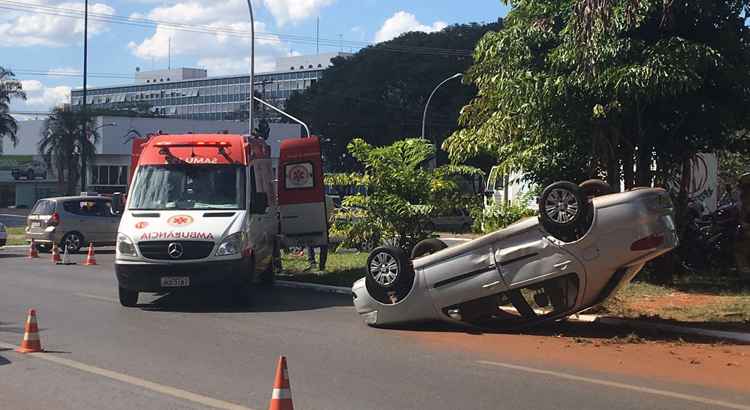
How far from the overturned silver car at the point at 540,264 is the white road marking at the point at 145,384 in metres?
3.81

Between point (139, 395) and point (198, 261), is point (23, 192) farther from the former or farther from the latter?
point (139, 395)

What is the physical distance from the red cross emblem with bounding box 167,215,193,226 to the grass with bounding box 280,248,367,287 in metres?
3.80

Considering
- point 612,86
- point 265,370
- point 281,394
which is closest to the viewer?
point 281,394

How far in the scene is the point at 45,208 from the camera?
86.5ft

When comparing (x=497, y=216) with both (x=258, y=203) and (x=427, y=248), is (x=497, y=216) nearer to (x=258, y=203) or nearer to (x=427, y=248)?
(x=427, y=248)

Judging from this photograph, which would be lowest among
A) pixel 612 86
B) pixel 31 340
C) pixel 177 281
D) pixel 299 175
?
pixel 31 340

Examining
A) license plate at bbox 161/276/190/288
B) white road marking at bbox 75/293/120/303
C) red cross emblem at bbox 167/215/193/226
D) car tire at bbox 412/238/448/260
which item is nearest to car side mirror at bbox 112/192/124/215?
white road marking at bbox 75/293/120/303

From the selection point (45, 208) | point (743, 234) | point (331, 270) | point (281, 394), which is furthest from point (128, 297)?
point (45, 208)

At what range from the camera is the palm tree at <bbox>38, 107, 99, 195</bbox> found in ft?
213

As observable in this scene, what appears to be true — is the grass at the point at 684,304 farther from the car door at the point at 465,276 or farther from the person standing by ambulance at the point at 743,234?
the car door at the point at 465,276

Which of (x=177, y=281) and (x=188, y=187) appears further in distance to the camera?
(x=188, y=187)

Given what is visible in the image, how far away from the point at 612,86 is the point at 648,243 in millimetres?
4675

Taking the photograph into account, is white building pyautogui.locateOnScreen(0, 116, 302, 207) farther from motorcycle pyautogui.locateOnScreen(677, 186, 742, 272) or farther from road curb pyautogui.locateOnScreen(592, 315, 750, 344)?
road curb pyautogui.locateOnScreen(592, 315, 750, 344)

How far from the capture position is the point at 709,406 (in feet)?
24.5
